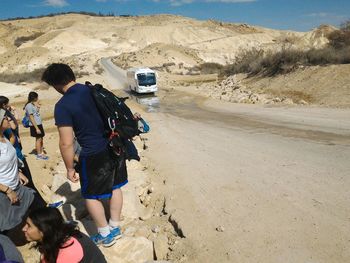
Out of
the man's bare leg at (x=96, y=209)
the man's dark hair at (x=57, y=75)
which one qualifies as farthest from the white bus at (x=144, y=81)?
the man's dark hair at (x=57, y=75)

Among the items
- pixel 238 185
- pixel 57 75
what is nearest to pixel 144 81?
pixel 238 185

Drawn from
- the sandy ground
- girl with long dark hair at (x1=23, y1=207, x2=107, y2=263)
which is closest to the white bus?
the sandy ground

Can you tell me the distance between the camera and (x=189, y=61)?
5669cm

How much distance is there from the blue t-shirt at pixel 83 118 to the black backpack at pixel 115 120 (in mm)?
58

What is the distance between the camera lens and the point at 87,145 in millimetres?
3824

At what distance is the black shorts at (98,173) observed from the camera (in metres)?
3.85

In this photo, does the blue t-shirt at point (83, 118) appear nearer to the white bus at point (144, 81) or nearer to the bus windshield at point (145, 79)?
the white bus at point (144, 81)

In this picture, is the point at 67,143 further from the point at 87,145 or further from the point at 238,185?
the point at 238,185

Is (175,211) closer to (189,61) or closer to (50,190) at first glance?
(50,190)

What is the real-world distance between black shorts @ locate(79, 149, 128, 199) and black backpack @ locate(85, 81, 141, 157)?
0.38ft

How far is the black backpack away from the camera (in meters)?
3.79

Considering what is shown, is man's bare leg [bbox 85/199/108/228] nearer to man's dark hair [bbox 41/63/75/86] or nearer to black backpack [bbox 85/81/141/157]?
black backpack [bbox 85/81/141/157]

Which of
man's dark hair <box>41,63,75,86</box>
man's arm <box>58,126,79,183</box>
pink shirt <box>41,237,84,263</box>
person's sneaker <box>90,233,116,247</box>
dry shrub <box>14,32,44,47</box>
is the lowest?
person's sneaker <box>90,233,116,247</box>

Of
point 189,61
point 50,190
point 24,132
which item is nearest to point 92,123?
point 50,190
